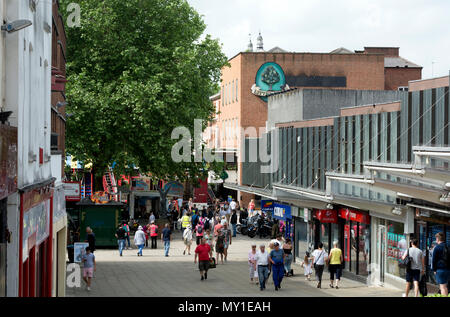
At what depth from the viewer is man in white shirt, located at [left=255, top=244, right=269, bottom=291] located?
23484 millimetres

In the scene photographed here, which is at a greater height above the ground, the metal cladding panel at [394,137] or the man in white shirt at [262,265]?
the metal cladding panel at [394,137]

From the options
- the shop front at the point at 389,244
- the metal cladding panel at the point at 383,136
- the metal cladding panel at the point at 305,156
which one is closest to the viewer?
the shop front at the point at 389,244

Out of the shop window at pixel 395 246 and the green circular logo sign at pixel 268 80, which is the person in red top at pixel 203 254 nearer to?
the shop window at pixel 395 246

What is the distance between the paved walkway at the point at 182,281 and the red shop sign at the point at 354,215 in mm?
1880

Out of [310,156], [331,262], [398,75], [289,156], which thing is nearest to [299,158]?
[310,156]

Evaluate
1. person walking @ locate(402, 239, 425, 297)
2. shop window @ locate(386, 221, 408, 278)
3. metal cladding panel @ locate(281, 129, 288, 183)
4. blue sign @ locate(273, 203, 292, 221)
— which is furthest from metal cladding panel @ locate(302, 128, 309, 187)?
person walking @ locate(402, 239, 425, 297)

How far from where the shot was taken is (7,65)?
1136 cm

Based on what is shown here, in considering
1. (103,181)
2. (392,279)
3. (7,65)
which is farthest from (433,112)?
(103,181)

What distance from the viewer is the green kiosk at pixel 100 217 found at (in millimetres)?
35906

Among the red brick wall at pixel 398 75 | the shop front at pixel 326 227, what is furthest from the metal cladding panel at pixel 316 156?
the red brick wall at pixel 398 75

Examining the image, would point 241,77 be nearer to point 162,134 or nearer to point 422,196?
point 162,134

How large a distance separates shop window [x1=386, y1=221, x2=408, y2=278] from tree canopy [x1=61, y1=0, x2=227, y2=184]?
20.8 m

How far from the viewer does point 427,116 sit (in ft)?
69.7

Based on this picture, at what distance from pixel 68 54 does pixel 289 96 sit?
11.6m
